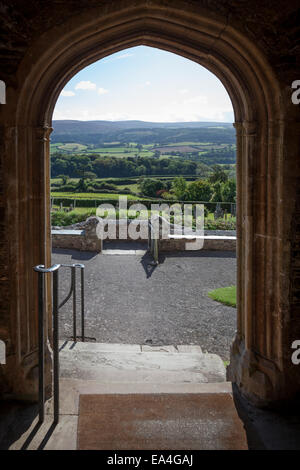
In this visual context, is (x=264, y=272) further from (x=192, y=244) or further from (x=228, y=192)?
(x=228, y=192)

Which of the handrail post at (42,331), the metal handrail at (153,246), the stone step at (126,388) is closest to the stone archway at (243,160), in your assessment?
the stone step at (126,388)

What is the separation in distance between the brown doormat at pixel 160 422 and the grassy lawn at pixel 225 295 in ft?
13.0

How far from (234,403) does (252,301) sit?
33.2 inches

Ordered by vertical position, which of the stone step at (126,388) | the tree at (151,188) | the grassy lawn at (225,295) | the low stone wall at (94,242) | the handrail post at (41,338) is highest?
the tree at (151,188)

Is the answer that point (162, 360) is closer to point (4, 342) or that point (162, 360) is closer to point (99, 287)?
point (4, 342)

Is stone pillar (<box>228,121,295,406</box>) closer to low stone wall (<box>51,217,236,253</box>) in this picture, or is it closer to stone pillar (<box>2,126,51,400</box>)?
stone pillar (<box>2,126,51,400</box>)

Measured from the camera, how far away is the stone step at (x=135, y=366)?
12.8 ft

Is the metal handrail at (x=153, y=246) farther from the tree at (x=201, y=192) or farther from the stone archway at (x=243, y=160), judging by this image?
the tree at (x=201, y=192)

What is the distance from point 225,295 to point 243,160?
461 centimetres

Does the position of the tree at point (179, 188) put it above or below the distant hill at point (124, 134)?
below

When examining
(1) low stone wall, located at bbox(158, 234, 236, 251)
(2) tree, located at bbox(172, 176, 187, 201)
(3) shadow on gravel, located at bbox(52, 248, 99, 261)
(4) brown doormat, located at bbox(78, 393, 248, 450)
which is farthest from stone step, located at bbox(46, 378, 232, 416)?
(2) tree, located at bbox(172, 176, 187, 201)

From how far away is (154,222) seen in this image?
11258mm

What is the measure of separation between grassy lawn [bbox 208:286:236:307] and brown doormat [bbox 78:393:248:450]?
397 centimetres

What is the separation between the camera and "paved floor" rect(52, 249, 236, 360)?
584 centimetres
